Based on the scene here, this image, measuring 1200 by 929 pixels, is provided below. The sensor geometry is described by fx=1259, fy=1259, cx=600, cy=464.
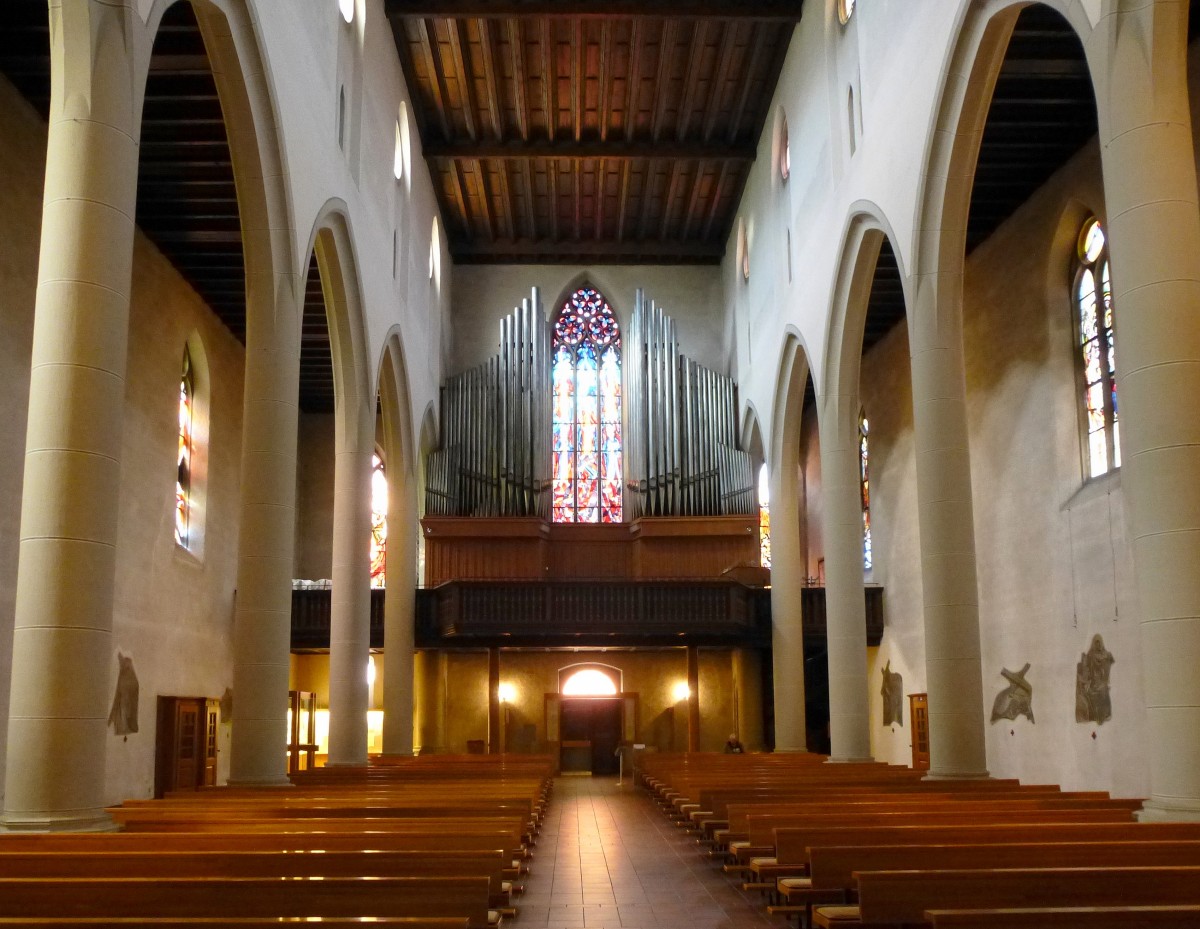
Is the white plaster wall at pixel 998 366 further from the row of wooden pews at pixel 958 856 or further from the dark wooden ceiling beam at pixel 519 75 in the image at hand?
the row of wooden pews at pixel 958 856

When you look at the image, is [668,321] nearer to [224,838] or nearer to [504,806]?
[504,806]

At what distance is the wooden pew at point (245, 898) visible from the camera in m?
5.20

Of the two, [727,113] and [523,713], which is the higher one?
[727,113]

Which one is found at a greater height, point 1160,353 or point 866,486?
point 866,486

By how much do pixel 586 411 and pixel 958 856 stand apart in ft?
72.0

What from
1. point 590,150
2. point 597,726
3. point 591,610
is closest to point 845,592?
point 591,610

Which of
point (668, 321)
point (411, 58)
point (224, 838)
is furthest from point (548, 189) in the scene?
point (224, 838)

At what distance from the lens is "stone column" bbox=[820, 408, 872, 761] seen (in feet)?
59.3

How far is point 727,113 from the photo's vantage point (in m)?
23.2

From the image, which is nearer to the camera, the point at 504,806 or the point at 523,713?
the point at 504,806

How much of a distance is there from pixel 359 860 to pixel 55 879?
1389mm

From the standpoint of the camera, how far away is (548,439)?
2670 cm

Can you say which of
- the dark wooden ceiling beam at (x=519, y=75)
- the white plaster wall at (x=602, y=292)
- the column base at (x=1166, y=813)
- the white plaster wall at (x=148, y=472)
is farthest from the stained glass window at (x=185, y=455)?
the column base at (x=1166, y=813)

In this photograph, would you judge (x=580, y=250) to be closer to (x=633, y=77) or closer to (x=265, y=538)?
(x=633, y=77)
